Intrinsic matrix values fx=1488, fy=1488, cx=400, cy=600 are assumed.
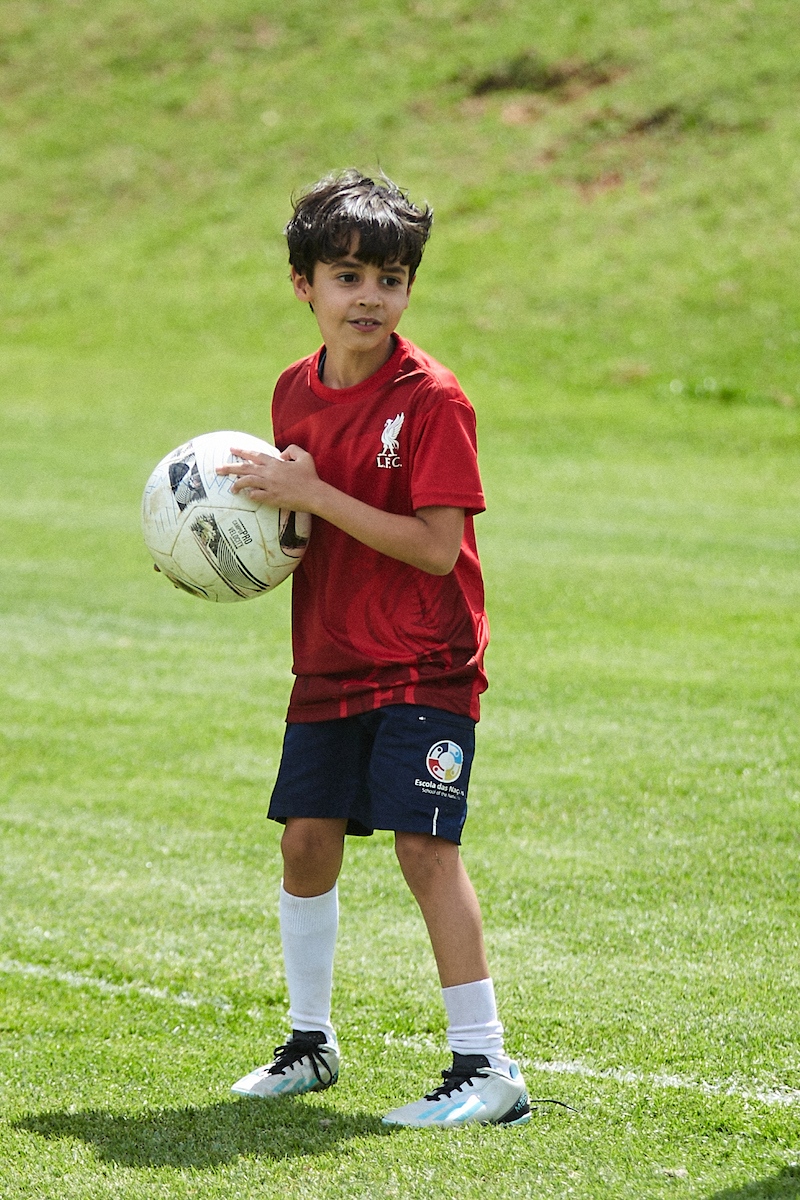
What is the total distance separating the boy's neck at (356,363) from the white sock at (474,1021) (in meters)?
1.37

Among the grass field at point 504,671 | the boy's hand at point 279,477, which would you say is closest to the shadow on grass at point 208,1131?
the grass field at point 504,671

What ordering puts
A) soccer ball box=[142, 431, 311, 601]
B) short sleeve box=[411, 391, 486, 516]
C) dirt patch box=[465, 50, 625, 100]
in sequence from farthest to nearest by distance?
dirt patch box=[465, 50, 625, 100] < soccer ball box=[142, 431, 311, 601] < short sleeve box=[411, 391, 486, 516]

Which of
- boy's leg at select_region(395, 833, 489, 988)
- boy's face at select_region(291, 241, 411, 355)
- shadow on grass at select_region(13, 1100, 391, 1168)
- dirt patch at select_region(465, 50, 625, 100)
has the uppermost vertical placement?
dirt patch at select_region(465, 50, 625, 100)

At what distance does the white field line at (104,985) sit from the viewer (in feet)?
13.1

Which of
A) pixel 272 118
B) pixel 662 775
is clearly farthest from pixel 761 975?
pixel 272 118

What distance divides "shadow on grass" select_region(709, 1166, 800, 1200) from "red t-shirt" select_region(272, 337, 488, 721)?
1108 mm

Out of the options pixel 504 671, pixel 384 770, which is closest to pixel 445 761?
pixel 384 770

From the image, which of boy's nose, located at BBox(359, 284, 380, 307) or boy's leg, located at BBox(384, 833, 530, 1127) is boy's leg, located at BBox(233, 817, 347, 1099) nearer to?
boy's leg, located at BBox(384, 833, 530, 1127)

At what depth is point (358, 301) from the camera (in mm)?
3260

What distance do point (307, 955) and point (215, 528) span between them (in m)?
1.02

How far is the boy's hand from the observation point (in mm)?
3287

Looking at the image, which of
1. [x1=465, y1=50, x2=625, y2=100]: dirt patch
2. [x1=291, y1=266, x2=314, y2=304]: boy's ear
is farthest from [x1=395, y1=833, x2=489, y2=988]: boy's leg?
[x1=465, y1=50, x2=625, y2=100]: dirt patch

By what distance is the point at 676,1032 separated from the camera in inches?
145

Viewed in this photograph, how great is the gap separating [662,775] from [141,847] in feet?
6.99
